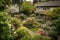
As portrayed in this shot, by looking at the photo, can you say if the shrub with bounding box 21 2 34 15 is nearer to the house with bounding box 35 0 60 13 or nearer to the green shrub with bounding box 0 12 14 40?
the house with bounding box 35 0 60 13

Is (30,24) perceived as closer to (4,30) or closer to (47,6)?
(4,30)

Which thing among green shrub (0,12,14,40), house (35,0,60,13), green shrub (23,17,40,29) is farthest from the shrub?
green shrub (0,12,14,40)

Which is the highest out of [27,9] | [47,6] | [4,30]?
[4,30]

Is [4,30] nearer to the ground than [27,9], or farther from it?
farther from it

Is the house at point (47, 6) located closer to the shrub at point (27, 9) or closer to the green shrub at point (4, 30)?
the shrub at point (27, 9)

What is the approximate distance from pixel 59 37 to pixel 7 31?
7079mm

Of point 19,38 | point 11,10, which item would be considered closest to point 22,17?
point 11,10

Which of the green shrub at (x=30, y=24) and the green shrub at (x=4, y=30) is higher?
the green shrub at (x=4, y=30)

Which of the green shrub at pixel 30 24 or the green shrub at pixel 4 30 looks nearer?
the green shrub at pixel 4 30

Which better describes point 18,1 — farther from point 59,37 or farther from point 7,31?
point 7,31

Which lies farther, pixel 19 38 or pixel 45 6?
pixel 45 6

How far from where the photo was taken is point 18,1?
45.2 meters

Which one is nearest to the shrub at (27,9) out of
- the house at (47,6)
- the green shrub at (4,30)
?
the house at (47,6)

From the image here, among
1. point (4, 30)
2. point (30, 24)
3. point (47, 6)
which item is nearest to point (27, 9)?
point (47, 6)
